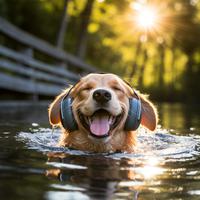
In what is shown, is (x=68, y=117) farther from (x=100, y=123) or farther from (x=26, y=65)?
(x=26, y=65)

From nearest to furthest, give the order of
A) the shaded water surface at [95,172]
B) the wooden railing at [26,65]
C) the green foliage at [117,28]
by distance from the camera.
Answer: the shaded water surface at [95,172], the wooden railing at [26,65], the green foliage at [117,28]

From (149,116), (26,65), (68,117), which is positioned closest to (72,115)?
(68,117)

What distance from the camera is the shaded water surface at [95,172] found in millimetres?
3189

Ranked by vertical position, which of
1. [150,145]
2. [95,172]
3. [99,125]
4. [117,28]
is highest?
[117,28]

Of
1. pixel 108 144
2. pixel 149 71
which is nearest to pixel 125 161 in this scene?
pixel 108 144

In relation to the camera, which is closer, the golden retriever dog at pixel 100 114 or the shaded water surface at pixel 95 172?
the shaded water surface at pixel 95 172

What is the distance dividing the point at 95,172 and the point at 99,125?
161 cm

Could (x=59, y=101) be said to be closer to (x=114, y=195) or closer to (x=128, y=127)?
(x=128, y=127)

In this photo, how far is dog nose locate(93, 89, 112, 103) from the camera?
538 centimetres

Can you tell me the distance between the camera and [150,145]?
21.8ft

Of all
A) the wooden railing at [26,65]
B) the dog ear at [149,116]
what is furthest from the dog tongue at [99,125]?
the wooden railing at [26,65]

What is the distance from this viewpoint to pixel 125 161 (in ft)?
16.0

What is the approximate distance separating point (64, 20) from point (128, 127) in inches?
572

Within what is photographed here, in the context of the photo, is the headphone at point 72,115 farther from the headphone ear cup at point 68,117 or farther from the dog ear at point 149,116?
the dog ear at point 149,116
